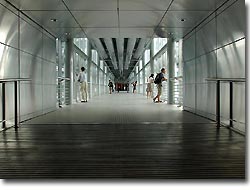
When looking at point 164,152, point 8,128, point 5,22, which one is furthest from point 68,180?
point 5,22

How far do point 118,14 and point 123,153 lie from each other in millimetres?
5650

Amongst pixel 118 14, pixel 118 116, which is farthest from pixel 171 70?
pixel 118 116

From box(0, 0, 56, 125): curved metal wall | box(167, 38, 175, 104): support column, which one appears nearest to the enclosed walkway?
box(0, 0, 56, 125): curved metal wall

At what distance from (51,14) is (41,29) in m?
1.52

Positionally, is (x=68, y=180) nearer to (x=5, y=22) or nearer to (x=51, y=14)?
(x=5, y=22)

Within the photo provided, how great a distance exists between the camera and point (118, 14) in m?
8.91

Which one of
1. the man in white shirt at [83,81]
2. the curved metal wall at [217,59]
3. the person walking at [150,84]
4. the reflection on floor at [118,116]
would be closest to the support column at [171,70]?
the curved metal wall at [217,59]

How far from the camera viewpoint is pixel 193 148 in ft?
14.3

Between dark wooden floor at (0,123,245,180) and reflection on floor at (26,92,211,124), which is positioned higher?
reflection on floor at (26,92,211,124)

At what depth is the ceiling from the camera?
7436 millimetres

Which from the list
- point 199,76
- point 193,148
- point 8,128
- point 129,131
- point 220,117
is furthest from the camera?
point 199,76

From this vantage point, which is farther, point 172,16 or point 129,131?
point 172,16

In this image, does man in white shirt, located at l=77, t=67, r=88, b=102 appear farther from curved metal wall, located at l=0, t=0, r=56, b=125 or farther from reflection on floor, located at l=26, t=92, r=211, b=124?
reflection on floor, located at l=26, t=92, r=211, b=124
